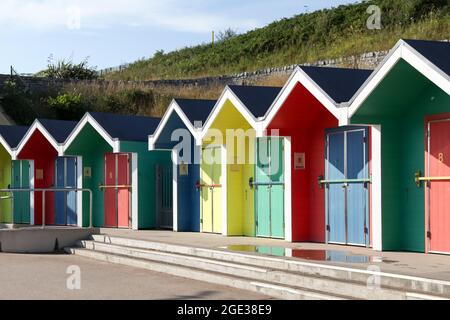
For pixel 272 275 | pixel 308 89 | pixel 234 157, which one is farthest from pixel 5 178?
pixel 272 275

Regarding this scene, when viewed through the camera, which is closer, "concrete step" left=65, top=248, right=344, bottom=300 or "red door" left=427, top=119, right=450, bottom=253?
"concrete step" left=65, top=248, right=344, bottom=300

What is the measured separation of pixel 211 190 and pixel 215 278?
8112mm

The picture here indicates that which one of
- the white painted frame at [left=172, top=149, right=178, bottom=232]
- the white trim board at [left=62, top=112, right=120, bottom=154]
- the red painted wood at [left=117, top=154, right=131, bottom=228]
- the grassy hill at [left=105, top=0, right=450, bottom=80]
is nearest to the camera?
the white painted frame at [left=172, top=149, right=178, bottom=232]

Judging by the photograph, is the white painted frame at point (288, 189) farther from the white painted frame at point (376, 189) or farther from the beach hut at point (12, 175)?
the beach hut at point (12, 175)

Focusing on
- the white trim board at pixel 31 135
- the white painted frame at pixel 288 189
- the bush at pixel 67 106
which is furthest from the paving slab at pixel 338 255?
the bush at pixel 67 106

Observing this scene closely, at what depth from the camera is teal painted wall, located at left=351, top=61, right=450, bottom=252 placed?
14.1 metres

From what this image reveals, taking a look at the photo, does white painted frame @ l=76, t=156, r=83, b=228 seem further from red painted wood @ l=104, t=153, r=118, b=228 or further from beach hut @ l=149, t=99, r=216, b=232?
beach hut @ l=149, t=99, r=216, b=232

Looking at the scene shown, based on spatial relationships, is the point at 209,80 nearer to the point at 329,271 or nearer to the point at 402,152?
the point at 402,152

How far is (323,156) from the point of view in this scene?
1694 centimetres

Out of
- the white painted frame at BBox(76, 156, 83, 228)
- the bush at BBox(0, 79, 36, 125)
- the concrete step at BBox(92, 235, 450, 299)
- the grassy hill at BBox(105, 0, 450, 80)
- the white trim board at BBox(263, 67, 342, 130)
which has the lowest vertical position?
the concrete step at BBox(92, 235, 450, 299)

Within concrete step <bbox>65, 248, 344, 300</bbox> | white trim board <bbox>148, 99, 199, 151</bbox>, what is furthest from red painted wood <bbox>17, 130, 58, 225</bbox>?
concrete step <bbox>65, 248, 344, 300</bbox>

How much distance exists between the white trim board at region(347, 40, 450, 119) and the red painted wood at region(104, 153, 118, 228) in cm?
1168

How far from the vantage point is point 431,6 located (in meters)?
45.8

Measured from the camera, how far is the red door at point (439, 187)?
44.9 ft
